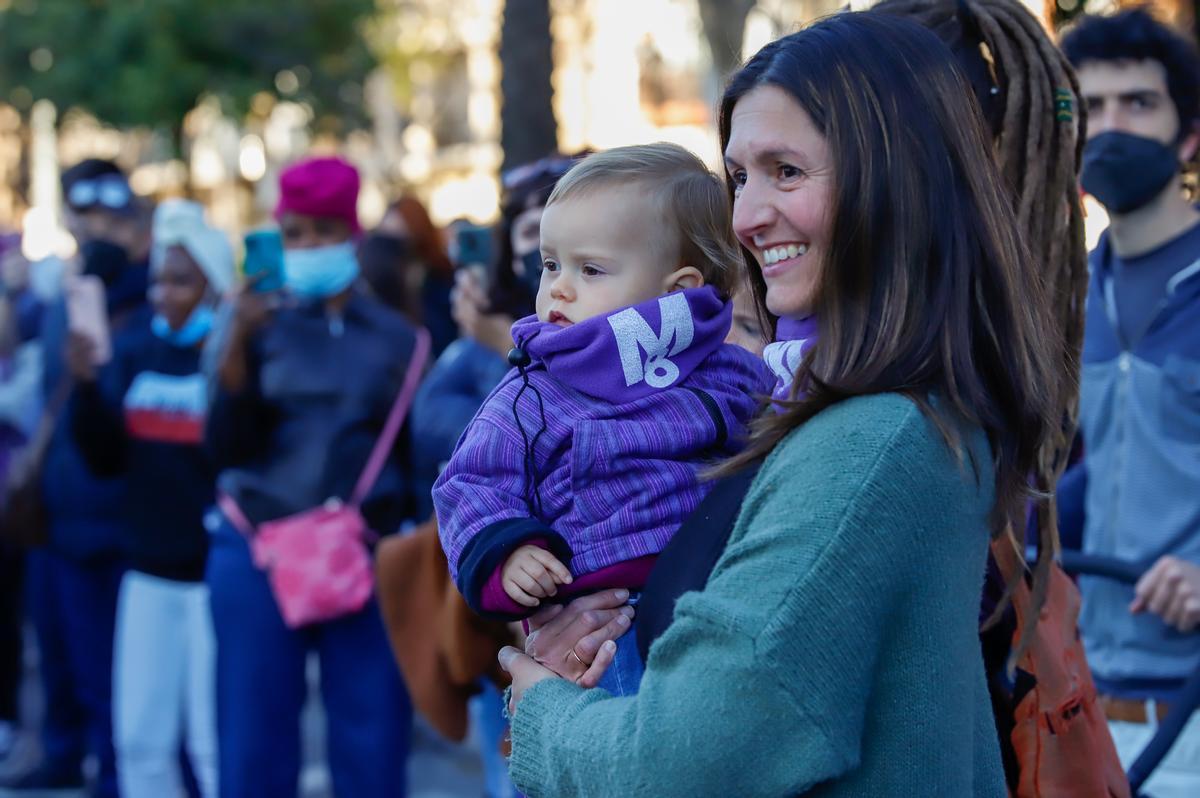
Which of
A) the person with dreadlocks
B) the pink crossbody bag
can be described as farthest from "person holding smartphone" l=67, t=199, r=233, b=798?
the person with dreadlocks

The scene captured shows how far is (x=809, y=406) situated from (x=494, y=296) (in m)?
2.62

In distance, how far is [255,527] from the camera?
467 cm

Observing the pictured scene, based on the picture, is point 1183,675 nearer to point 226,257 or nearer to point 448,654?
point 448,654

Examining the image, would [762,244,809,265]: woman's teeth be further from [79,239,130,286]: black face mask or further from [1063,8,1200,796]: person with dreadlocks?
[79,239,130,286]: black face mask

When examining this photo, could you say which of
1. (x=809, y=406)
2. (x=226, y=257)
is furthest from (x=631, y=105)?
(x=809, y=406)

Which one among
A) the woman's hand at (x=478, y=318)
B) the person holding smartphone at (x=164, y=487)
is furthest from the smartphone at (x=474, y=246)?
the person holding smartphone at (x=164, y=487)

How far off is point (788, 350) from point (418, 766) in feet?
18.3

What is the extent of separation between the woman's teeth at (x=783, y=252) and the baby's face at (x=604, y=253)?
0.44m

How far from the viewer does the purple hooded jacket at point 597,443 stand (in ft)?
7.08

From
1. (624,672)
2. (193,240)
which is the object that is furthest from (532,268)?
(193,240)

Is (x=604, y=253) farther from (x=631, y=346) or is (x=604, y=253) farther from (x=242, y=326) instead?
(x=242, y=326)

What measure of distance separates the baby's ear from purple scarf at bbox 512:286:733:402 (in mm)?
61

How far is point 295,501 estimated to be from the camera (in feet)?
15.3

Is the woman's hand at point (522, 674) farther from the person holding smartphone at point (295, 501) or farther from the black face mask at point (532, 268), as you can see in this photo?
the person holding smartphone at point (295, 501)
